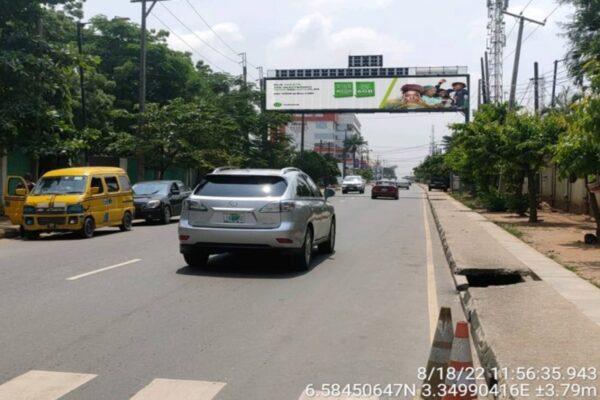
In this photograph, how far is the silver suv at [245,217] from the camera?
10680mm

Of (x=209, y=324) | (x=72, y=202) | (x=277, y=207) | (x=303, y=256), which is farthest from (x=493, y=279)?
(x=72, y=202)

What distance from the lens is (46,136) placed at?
22188mm

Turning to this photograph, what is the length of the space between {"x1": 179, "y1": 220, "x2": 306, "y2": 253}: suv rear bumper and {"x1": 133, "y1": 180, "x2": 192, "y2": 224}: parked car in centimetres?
1133

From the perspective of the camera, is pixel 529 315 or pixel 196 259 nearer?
pixel 529 315

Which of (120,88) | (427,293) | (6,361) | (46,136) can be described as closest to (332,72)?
(120,88)

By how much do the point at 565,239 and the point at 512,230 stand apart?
111 inches

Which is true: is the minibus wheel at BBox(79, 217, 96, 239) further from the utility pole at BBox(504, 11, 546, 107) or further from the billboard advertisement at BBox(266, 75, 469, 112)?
the billboard advertisement at BBox(266, 75, 469, 112)

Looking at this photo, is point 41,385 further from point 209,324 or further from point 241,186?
point 241,186

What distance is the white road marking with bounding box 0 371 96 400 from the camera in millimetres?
4887

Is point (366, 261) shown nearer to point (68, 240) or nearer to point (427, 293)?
point (427, 293)

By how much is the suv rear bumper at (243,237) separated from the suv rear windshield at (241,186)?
0.63 m

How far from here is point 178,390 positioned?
16.6ft

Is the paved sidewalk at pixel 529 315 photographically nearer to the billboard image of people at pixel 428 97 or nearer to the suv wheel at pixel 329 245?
the suv wheel at pixel 329 245

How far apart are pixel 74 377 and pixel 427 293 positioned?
5571 mm
